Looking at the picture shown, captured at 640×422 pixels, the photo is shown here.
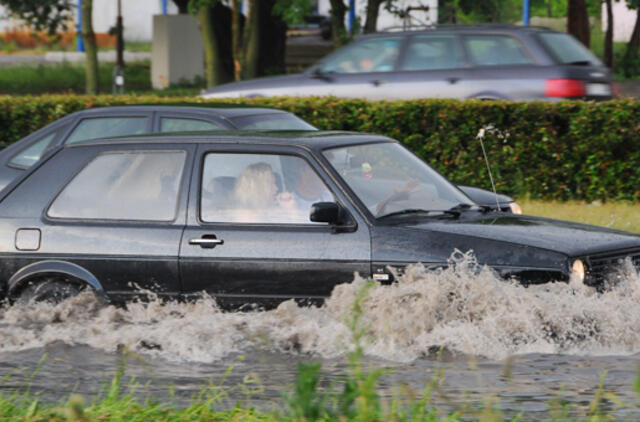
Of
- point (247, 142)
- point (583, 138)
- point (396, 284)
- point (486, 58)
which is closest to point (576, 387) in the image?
point (396, 284)

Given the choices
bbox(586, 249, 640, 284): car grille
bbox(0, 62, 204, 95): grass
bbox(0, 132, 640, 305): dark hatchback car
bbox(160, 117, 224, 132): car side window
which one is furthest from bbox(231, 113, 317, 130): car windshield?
bbox(0, 62, 204, 95): grass

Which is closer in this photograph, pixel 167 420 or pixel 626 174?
pixel 167 420

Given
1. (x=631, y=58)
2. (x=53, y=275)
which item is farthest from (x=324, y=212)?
(x=631, y=58)

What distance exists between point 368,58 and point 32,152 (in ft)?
20.2

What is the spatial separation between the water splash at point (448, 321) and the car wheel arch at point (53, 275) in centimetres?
61

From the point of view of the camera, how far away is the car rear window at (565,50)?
617 inches

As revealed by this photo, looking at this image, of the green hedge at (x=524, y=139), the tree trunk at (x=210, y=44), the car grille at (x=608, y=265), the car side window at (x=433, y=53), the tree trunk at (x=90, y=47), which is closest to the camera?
the car grille at (x=608, y=265)

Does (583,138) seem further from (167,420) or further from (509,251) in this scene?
(167,420)

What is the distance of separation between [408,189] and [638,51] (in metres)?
34.4

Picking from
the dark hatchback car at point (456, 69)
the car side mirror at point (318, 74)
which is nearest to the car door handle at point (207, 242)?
the dark hatchback car at point (456, 69)

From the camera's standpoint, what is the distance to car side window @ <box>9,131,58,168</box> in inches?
468

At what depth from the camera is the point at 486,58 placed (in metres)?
16.0

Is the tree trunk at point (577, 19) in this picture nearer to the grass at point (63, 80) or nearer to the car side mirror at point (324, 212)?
the grass at point (63, 80)

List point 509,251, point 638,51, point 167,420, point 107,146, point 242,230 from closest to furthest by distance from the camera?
point 167,420 → point 509,251 → point 242,230 → point 107,146 → point 638,51
